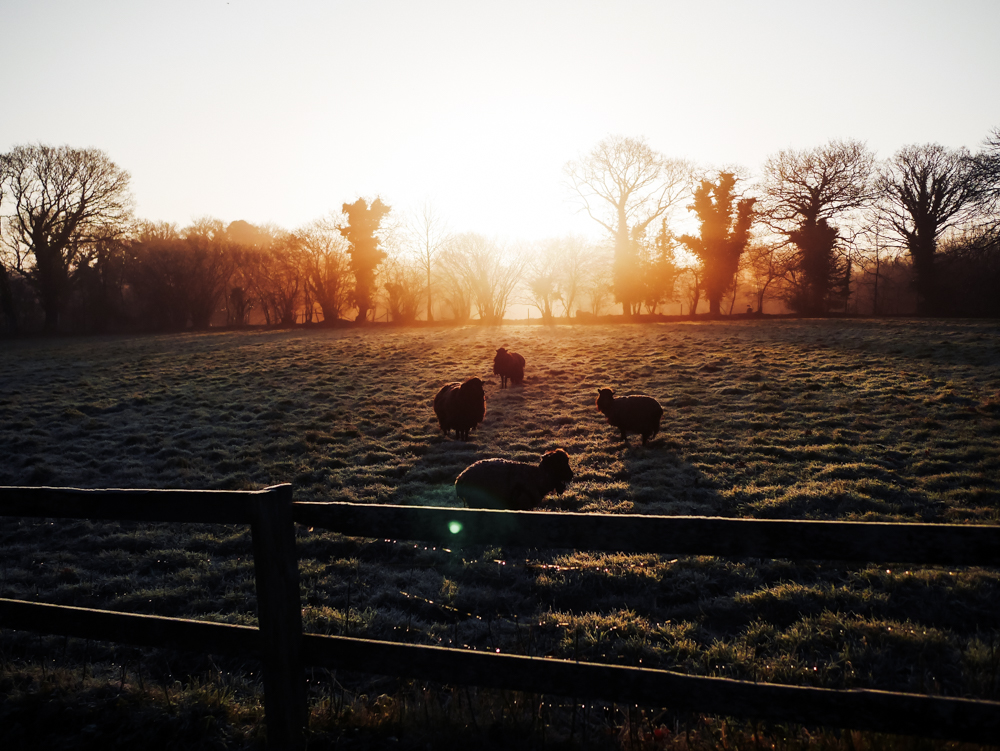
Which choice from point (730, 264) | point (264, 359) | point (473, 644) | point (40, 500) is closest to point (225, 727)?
point (40, 500)

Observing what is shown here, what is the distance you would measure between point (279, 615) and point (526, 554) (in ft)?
13.0

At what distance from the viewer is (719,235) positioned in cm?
4756

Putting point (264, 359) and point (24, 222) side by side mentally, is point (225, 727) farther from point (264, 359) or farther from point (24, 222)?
point (24, 222)

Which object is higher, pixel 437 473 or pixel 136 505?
pixel 136 505

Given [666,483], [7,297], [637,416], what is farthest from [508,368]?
[7,297]

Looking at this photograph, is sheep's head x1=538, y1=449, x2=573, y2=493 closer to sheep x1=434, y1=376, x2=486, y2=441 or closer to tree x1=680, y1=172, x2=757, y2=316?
sheep x1=434, y1=376, x2=486, y2=441

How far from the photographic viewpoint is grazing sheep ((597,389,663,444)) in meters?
11.2

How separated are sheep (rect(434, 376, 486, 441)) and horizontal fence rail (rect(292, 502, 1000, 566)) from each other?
939 centimetres

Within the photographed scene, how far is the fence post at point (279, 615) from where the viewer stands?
2713 millimetres

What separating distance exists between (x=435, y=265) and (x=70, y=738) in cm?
5632

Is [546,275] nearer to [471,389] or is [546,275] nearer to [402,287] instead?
[402,287]

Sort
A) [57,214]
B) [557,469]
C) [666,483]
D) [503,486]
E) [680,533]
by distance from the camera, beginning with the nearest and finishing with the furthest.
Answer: [680,533] → [503,486] → [557,469] → [666,483] → [57,214]

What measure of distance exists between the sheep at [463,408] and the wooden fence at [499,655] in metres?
9.15

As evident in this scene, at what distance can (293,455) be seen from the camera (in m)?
11.4
